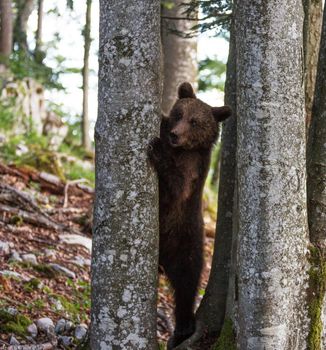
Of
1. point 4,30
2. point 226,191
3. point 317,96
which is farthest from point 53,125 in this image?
point 317,96

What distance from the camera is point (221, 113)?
5.72m


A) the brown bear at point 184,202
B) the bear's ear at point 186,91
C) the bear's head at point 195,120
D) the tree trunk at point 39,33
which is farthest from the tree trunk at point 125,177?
the tree trunk at point 39,33

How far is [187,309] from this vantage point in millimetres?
5824

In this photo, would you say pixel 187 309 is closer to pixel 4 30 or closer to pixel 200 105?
pixel 200 105

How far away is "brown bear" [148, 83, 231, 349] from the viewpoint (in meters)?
5.45

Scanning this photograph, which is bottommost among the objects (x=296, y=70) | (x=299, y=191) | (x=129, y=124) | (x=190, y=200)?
(x=190, y=200)

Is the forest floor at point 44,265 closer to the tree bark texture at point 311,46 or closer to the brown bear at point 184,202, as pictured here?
the brown bear at point 184,202

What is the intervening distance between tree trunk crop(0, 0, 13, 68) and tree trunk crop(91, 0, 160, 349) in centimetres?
1004

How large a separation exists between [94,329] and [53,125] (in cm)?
1060

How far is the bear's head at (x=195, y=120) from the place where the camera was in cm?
576

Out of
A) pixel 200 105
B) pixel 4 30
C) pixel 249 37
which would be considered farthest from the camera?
pixel 4 30

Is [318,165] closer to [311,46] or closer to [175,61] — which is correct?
[311,46]

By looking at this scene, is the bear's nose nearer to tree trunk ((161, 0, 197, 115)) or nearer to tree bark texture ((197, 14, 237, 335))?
tree bark texture ((197, 14, 237, 335))

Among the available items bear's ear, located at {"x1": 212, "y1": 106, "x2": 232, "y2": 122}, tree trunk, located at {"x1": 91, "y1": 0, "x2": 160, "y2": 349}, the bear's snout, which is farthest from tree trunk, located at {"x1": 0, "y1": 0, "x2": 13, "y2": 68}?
tree trunk, located at {"x1": 91, "y1": 0, "x2": 160, "y2": 349}
